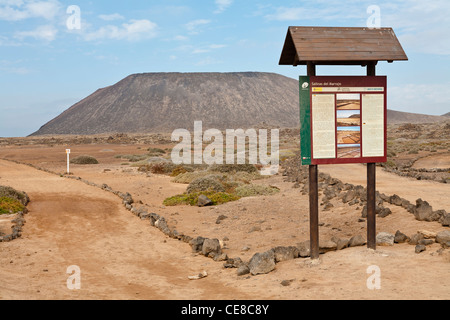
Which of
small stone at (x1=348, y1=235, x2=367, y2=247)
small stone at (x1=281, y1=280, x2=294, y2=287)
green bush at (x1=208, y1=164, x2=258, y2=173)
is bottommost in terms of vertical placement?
small stone at (x1=281, y1=280, x2=294, y2=287)

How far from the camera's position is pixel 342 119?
8.61 meters

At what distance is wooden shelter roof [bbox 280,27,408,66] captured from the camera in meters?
8.41

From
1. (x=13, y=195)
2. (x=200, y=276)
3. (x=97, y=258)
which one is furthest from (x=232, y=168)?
(x=200, y=276)

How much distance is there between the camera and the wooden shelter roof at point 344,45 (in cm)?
841

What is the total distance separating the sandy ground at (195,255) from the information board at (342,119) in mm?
2011

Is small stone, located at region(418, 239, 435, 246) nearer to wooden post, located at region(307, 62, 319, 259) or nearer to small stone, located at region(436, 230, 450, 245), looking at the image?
small stone, located at region(436, 230, 450, 245)

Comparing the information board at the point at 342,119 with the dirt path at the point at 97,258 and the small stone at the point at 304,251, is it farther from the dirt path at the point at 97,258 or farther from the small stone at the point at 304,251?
the dirt path at the point at 97,258

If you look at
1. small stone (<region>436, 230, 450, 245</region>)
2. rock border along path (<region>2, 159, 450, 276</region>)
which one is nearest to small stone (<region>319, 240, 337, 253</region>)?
rock border along path (<region>2, 159, 450, 276</region>)

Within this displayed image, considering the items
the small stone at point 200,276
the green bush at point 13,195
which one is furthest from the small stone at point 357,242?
the green bush at point 13,195

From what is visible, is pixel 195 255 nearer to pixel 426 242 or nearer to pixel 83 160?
pixel 426 242

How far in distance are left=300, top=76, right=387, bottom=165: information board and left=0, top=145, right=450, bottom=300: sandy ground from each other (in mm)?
2011

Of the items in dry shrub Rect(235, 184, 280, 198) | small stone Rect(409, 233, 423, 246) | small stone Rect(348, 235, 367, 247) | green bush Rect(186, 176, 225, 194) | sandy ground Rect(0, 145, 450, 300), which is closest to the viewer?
sandy ground Rect(0, 145, 450, 300)
